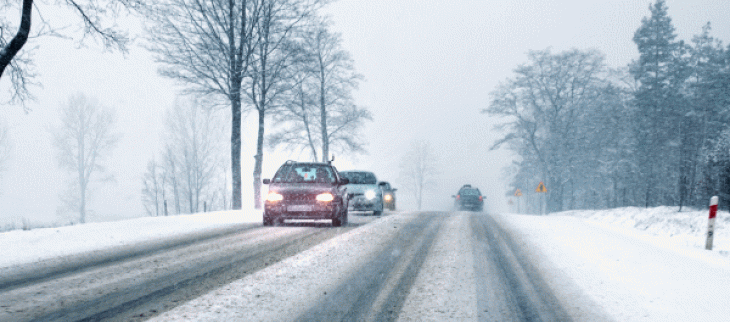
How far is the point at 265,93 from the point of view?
22172 mm

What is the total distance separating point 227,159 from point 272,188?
33.7 metres

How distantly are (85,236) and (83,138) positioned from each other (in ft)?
109

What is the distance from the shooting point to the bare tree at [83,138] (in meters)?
38.5

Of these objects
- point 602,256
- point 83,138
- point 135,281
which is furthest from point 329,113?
point 135,281

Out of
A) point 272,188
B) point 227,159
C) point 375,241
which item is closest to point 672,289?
point 375,241

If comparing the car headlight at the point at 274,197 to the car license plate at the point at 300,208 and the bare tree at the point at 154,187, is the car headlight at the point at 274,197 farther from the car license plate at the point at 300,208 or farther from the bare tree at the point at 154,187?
the bare tree at the point at 154,187

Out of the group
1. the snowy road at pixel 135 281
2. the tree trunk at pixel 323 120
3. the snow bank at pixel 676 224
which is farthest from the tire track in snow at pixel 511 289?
the tree trunk at pixel 323 120

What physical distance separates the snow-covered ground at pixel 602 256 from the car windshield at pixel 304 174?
73.6 inches

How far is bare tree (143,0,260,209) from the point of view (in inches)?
755

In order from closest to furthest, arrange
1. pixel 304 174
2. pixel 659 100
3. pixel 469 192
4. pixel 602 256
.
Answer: pixel 602 256
pixel 304 174
pixel 469 192
pixel 659 100

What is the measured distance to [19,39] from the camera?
1041 centimetres

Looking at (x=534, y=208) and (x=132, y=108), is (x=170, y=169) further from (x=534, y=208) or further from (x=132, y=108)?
(x=132, y=108)

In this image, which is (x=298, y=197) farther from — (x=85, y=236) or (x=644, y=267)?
(x=644, y=267)

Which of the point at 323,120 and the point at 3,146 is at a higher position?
the point at 323,120
